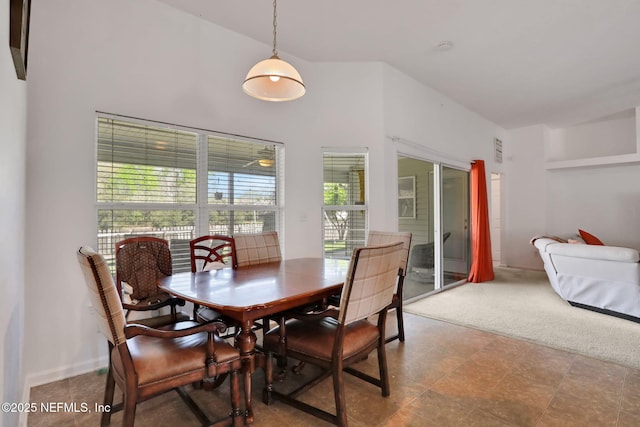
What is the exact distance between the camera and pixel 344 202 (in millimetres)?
4012

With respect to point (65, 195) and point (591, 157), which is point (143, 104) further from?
point (591, 157)

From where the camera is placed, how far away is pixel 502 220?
22.9 ft

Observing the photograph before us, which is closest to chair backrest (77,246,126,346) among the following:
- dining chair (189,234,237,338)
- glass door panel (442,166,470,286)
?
dining chair (189,234,237,338)

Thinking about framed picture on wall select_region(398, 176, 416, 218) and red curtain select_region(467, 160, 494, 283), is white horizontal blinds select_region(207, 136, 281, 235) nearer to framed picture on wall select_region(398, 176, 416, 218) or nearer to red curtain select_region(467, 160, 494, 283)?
framed picture on wall select_region(398, 176, 416, 218)

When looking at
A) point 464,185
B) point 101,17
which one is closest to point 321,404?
point 101,17

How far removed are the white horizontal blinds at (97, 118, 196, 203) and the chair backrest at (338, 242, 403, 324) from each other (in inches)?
78.6

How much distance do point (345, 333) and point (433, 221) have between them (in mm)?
3522

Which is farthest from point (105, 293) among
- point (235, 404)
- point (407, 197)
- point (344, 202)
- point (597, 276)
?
point (597, 276)

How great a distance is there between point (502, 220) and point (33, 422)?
25.1 feet

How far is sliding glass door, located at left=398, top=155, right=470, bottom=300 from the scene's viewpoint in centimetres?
449

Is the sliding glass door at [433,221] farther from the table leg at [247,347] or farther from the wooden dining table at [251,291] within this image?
the table leg at [247,347]

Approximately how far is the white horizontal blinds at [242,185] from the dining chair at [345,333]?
1603 mm

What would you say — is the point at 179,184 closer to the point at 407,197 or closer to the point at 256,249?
the point at 256,249

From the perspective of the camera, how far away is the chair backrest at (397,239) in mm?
2902
